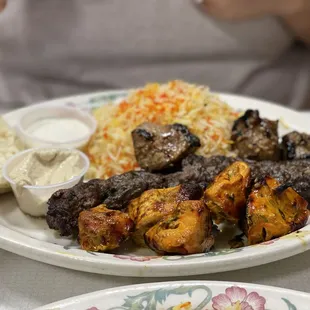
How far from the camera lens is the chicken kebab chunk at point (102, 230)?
1950 millimetres

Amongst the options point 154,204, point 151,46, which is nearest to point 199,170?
point 154,204

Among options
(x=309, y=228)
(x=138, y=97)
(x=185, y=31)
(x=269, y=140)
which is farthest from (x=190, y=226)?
(x=185, y=31)

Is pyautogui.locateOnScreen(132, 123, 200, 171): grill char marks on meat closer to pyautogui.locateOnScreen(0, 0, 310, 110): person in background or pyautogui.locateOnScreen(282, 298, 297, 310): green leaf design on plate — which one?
pyautogui.locateOnScreen(282, 298, 297, 310): green leaf design on plate

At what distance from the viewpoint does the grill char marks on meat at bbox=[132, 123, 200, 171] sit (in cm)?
250

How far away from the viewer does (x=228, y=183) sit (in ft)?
6.79

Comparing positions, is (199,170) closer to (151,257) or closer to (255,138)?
(255,138)

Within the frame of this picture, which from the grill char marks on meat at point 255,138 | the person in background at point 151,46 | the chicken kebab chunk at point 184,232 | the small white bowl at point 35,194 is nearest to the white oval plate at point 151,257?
the chicken kebab chunk at point 184,232

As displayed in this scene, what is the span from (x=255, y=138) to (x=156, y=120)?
52 centimetres

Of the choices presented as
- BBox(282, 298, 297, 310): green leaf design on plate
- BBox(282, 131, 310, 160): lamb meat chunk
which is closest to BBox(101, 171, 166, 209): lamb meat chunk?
BBox(282, 131, 310, 160): lamb meat chunk

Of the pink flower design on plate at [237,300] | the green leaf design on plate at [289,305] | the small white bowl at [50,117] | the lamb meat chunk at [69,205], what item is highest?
the green leaf design on plate at [289,305]

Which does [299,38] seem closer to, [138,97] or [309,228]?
[138,97]

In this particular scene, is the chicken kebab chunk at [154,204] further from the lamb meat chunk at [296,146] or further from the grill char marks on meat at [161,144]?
the lamb meat chunk at [296,146]

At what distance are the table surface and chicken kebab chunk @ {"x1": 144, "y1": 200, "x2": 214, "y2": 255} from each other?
11 centimetres

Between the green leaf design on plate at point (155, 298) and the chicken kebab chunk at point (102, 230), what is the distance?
363mm
